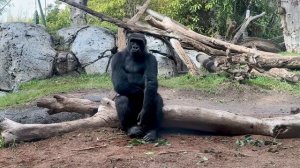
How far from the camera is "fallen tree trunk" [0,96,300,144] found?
7.56m

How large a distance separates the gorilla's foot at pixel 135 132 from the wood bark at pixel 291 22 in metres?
13.2

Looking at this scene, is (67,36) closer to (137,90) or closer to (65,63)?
(65,63)

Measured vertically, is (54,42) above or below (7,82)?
above

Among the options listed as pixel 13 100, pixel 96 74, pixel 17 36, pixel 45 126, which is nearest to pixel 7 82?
pixel 17 36

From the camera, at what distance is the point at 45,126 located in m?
7.70

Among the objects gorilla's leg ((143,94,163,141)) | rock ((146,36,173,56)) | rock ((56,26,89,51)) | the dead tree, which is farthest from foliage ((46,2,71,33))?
gorilla's leg ((143,94,163,141))

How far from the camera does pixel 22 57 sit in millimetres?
16328

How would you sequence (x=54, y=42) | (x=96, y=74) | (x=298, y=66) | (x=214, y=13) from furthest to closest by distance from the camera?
(x=214, y=13) → (x=54, y=42) → (x=96, y=74) → (x=298, y=66)

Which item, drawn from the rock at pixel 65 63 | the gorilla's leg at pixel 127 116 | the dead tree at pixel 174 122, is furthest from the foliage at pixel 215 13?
the gorilla's leg at pixel 127 116

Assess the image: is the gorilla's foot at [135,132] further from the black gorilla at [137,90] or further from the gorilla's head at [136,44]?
the gorilla's head at [136,44]

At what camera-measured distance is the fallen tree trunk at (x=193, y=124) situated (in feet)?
24.8

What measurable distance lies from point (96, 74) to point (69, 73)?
1052 mm

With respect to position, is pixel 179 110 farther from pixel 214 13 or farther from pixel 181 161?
pixel 214 13

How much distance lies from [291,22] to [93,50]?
320 inches
